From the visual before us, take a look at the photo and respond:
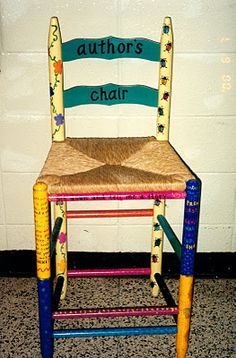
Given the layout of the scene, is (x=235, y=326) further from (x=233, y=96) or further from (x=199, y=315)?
(x=233, y=96)

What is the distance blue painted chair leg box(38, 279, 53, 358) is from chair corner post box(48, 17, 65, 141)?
44 cm

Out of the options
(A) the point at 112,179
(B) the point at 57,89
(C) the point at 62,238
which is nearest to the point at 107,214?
(C) the point at 62,238

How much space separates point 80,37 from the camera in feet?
3.92

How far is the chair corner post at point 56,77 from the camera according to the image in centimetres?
108

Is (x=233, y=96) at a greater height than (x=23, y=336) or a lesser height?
greater

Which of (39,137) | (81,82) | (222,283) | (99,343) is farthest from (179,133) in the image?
(99,343)

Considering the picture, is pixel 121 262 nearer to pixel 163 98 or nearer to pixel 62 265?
pixel 62 265

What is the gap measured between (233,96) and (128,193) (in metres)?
0.60

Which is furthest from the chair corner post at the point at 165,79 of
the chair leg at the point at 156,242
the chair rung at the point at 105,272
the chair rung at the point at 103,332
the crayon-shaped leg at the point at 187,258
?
the chair rung at the point at 103,332

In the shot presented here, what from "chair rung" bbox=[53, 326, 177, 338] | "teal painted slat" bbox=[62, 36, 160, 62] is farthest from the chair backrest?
"chair rung" bbox=[53, 326, 177, 338]

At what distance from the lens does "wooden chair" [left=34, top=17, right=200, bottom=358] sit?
2.89 ft

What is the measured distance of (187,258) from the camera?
3.05 ft

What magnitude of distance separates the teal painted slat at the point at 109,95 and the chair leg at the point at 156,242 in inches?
12.3

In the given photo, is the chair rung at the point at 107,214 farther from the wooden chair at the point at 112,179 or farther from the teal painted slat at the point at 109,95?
the teal painted slat at the point at 109,95
